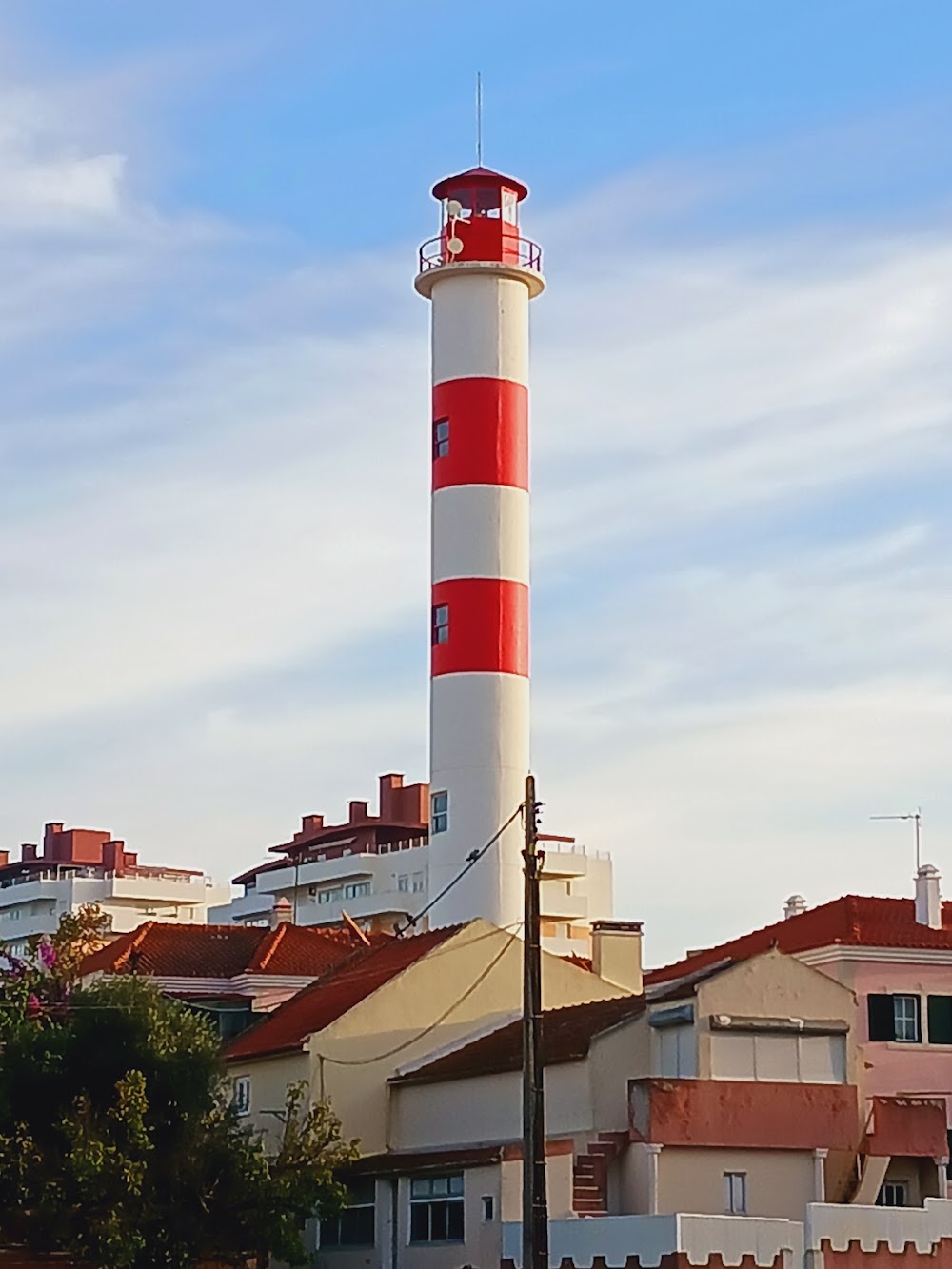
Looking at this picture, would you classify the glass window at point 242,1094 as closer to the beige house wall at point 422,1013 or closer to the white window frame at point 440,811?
the beige house wall at point 422,1013

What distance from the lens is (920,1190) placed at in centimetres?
4691

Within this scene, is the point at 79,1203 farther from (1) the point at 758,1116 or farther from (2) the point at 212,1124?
(1) the point at 758,1116

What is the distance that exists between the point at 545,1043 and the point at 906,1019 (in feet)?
24.6

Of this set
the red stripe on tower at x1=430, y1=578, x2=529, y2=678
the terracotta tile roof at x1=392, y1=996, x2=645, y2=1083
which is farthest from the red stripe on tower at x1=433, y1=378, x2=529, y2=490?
the terracotta tile roof at x1=392, y1=996, x2=645, y2=1083

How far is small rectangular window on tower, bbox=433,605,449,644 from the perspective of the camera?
64188 mm

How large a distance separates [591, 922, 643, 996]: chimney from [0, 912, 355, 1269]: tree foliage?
8830 mm

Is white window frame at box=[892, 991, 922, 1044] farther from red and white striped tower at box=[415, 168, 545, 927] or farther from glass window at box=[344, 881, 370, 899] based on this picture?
glass window at box=[344, 881, 370, 899]

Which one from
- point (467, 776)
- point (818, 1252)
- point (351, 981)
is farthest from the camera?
point (467, 776)

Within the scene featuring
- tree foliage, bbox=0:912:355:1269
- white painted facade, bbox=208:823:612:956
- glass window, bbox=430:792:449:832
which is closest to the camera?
tree foliage, bbox=0:912:355:1269

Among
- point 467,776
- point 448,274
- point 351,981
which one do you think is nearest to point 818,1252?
point 351,981

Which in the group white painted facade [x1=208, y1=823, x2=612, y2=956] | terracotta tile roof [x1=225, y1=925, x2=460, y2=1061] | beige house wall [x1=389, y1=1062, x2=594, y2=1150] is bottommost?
beige house wall [x1=389, y1=1062, x2=594, y2=1150]

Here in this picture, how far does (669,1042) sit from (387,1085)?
7.96 m

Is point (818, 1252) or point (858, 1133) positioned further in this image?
point (858, 1133)

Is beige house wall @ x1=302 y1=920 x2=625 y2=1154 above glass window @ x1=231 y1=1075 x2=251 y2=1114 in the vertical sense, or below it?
above
